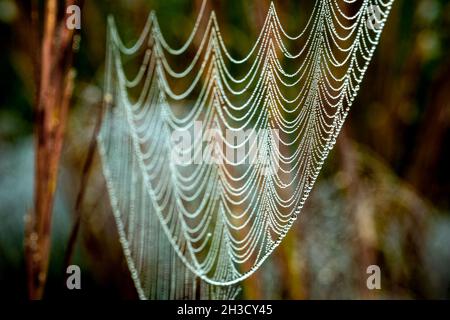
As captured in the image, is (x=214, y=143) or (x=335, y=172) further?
(x=335, y=172)

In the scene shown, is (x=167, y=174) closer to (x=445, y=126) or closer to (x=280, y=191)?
(x=280, y=191)

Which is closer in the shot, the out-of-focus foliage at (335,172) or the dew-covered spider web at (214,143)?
the dew-covered spider web at (214,143)

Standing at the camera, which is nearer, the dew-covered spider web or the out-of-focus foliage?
the dew-covered spider web
